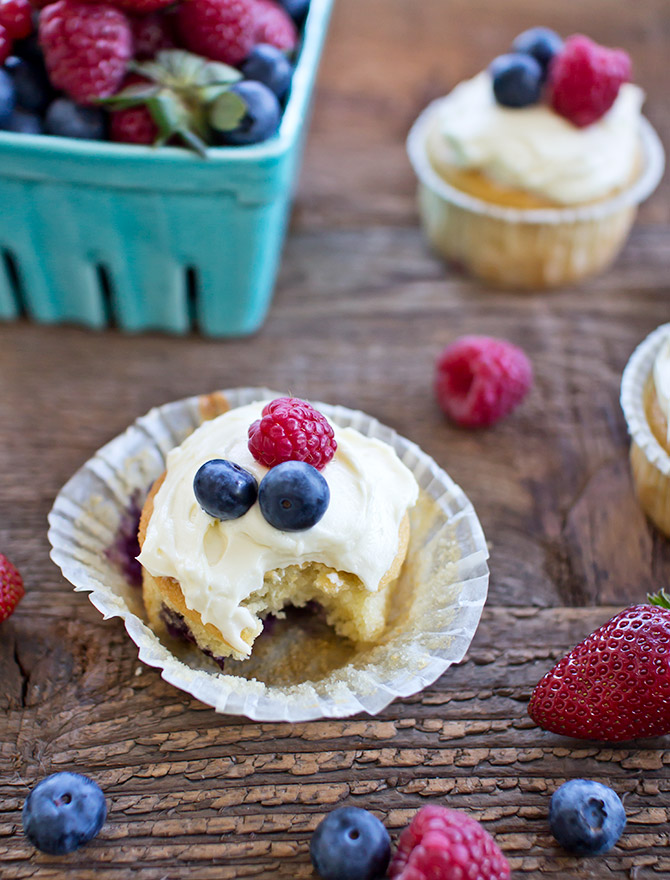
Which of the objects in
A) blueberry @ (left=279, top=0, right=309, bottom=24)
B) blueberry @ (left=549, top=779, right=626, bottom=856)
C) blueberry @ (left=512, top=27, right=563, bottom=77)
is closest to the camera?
blueberry @ (left=549, top=779, right=626, bottom=856)

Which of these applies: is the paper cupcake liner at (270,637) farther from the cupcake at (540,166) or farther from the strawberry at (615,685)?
the cupcake at (540,166)

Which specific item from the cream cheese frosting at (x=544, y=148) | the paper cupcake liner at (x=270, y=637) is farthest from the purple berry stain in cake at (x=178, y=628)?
the cream cheese frosting at (x=544, y=148)

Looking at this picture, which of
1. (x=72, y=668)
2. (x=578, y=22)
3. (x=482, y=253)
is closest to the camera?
(x=72, y=668)

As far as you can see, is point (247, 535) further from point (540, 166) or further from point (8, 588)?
point (540, 166)

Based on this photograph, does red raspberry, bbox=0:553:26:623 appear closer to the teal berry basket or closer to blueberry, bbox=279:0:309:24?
the teal berry basket

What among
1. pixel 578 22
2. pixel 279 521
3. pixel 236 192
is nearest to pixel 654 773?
pixel 279 521

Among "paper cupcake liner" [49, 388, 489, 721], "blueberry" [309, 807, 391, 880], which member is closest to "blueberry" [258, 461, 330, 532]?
"paper cupcake liner" [49, 388, 489, 721]

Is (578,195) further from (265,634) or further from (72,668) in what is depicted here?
(72,668)
